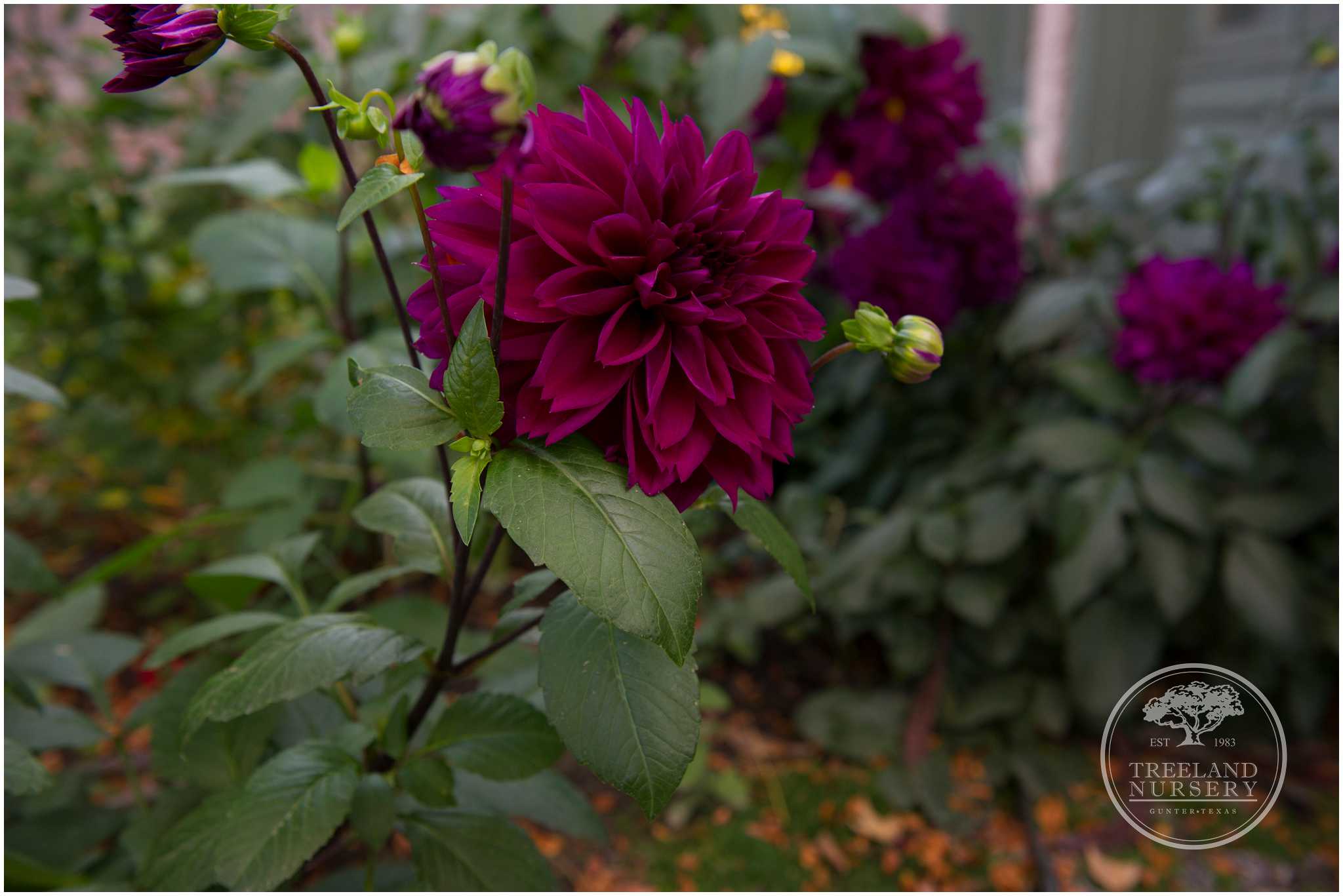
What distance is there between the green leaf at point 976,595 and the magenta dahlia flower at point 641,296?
92 centimetres

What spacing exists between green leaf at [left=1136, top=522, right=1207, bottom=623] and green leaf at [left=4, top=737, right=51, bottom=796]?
122 cm

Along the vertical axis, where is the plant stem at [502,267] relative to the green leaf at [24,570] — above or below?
above

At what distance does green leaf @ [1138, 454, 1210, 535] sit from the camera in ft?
3.75

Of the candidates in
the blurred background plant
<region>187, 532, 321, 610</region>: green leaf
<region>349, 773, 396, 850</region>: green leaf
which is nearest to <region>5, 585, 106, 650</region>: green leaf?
the blurred background plant

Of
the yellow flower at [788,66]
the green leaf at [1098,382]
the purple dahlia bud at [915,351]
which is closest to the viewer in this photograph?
the purple dahlia bud at [915,351]

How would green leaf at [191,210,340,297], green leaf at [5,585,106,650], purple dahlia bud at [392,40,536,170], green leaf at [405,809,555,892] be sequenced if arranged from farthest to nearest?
green leaf at [191,210,340,297] < green leaf at [5,585,106,650] < green leaf at [405,809,555,892] < purple dahlia bud at [392,40,536,170]

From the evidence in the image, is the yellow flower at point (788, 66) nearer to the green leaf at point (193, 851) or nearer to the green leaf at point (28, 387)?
the green leaf at point (28, 387)

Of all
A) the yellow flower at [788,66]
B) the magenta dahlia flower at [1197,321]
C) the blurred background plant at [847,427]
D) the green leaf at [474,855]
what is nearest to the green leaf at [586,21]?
the blurred background plant at [847,427]

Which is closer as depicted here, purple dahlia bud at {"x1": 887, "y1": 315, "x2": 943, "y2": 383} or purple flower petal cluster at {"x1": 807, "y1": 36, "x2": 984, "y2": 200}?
purple dahlia bud at {"x1": 887, "y1": 315, "x2": 943, "y2": 383}

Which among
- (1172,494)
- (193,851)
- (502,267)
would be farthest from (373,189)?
(1172,494)

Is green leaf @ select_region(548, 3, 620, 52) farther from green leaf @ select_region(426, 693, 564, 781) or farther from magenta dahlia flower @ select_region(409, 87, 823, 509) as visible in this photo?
green leaf @ select_region(426, 693, 564, 781)

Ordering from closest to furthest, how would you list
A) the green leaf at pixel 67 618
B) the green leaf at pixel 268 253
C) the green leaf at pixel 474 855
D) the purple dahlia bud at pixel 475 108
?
the purple dahlia bud at pixel 475 108
the green leaf at pixel 474 855
the green leaf at pixel 67 618
the green leaf at pixel 268 253

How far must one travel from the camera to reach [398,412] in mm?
425

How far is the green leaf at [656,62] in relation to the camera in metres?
1.21
